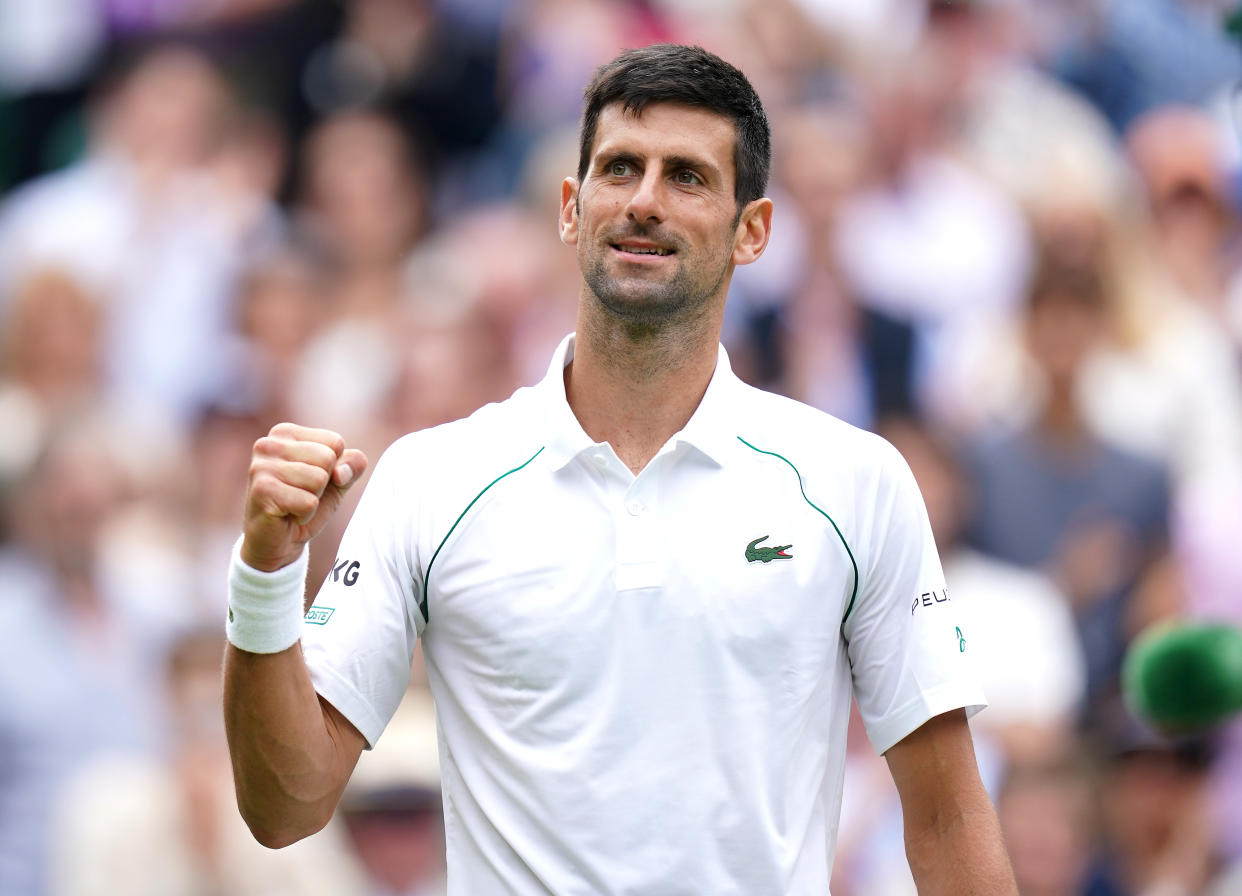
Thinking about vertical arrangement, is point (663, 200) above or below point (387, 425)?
above

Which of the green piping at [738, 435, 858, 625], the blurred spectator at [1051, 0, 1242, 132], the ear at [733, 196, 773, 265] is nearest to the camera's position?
the green piping at [738, 435, 858, 625]

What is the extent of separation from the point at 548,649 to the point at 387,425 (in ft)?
12.6

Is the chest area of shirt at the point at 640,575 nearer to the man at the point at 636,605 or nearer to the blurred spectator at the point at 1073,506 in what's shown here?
the man at the point at 636,605

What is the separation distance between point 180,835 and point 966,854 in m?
3.68

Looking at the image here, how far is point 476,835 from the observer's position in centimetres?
266

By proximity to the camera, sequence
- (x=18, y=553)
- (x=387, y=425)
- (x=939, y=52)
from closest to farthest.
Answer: (x=18, y=553)
(x=387, y=425)
(x=939, y=52)

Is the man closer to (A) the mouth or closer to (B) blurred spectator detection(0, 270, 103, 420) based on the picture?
(A) the mouth

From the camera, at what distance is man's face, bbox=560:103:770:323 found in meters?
2.79

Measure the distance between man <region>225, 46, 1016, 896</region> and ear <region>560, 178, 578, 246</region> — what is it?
89 mm

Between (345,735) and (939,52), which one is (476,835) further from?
(939,52)

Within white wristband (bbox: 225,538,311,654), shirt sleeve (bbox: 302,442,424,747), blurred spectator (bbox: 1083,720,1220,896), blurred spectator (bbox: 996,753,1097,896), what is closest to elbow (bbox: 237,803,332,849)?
shirt sleeve (bbox: 302,442,424,747)

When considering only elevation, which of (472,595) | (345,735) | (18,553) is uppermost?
(472,595)

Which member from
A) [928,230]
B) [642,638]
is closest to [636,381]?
[642,638]

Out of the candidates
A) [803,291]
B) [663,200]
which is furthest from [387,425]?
[663,200]
